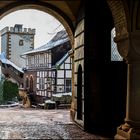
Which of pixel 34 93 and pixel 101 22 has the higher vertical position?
pixel 101 22

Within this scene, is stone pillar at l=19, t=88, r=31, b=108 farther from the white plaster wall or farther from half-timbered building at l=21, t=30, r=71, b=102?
the white plaster wall

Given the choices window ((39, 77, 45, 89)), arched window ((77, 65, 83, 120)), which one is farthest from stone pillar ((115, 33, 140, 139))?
window ((39, 77, 45, 89))

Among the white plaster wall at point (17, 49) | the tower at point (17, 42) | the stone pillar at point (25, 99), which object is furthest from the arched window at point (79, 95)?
the white plaster wall at point (17, 49)

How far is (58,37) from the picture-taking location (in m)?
32.1

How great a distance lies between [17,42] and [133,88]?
3786 centimetres

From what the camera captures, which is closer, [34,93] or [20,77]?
[34,93]

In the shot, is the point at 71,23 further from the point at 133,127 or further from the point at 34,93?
the point at 34,93

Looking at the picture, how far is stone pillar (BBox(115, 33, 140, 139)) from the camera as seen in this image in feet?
26.4

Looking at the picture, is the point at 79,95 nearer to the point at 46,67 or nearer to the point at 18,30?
the point at 46,67

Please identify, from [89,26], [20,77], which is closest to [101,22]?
[89,26]

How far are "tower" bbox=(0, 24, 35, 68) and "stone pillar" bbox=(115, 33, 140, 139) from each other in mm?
35888

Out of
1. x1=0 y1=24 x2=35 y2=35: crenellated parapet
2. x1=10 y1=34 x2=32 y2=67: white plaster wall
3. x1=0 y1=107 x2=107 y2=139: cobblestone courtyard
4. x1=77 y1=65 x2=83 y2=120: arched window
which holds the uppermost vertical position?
x1=0 y1=24 x2=35 y2=35: crenellated parapet

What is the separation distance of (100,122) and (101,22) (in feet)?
8.75

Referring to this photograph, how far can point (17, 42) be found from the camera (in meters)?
45.2
